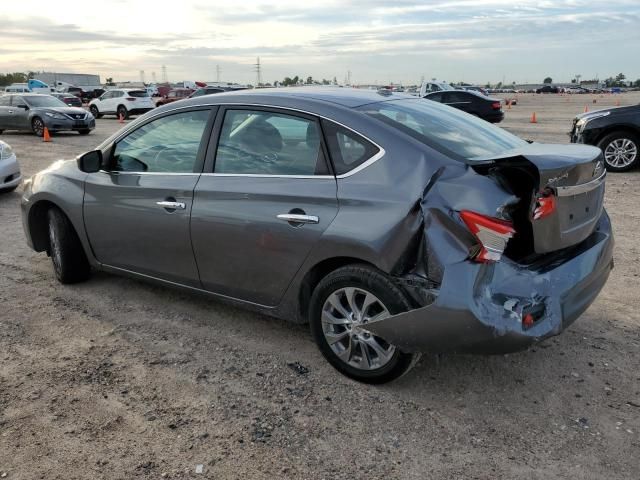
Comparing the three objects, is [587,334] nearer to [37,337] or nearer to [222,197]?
[222,197]

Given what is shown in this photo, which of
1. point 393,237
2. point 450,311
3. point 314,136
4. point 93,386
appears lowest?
point 93,386

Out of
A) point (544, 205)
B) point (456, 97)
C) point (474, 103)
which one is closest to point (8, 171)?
point (544, 205)

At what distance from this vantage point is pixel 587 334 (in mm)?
3912

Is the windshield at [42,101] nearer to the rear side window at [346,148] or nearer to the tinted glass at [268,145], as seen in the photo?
the tinted glass at [268,145]

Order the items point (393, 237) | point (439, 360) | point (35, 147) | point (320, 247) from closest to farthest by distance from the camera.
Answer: point (393, 237) → point (320, 247) → point (439, 360) → point (35, 147)

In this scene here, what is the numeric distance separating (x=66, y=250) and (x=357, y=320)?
9.35 feet

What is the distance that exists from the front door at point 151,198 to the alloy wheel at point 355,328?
1142 millimetres

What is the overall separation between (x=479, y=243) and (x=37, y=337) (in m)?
3.09

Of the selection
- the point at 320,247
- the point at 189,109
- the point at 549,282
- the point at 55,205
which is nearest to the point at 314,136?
the point at 320,247

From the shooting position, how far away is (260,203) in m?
3.48

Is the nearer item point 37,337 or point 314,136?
point 314,136

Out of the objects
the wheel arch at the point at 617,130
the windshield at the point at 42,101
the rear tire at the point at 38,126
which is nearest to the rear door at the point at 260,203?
the wheel arch at the point at 617,130

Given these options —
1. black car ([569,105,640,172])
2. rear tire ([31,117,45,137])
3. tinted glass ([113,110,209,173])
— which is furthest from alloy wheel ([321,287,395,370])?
rear tire ([31,117,45,137])

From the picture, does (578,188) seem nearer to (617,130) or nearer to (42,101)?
(617,130)
